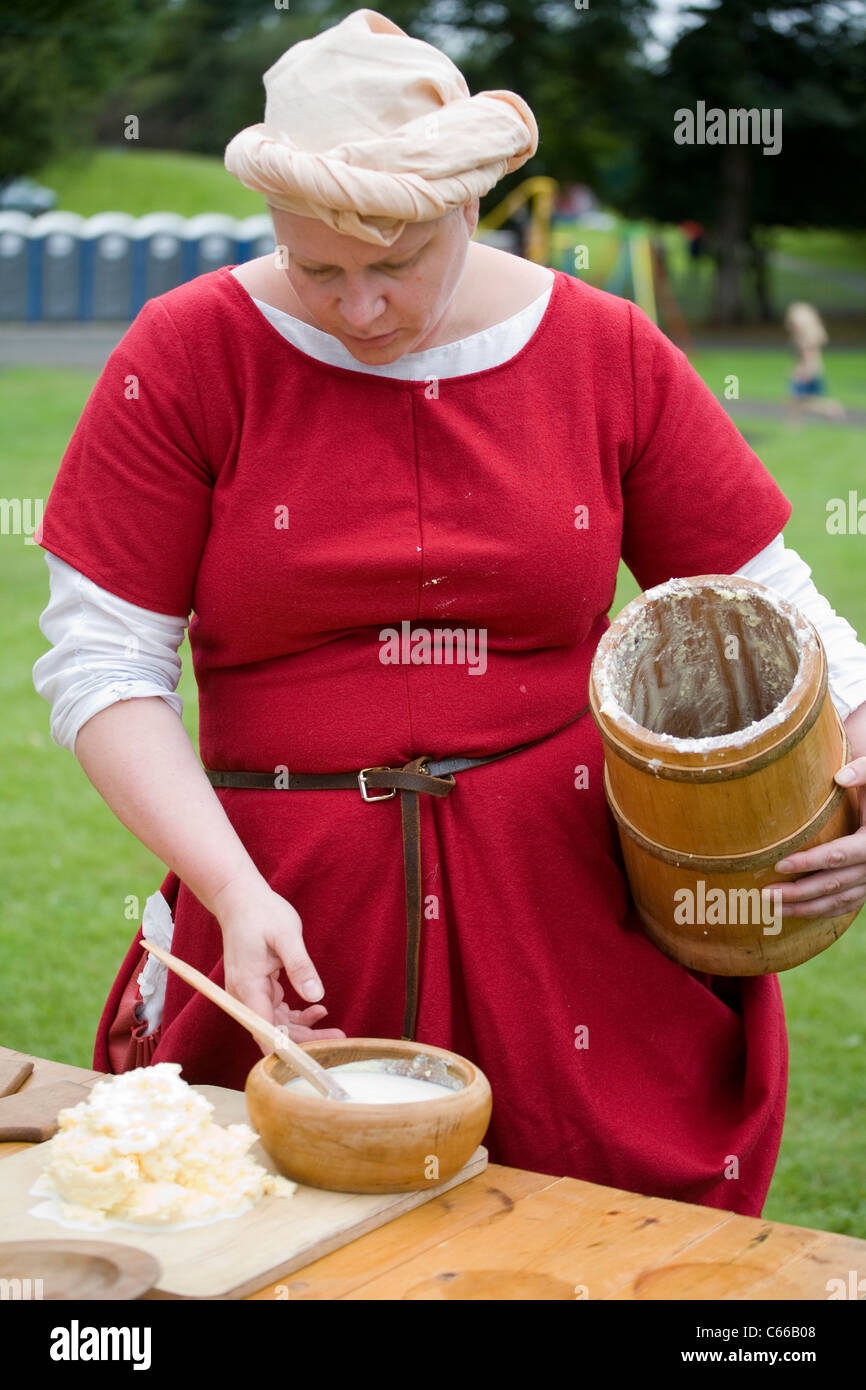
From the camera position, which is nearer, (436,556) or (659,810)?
(659,810)

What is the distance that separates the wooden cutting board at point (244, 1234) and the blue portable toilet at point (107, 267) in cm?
1921

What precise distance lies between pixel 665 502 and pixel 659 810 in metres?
0.50

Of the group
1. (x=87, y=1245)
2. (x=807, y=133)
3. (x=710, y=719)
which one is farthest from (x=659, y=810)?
(x=807, y=133)

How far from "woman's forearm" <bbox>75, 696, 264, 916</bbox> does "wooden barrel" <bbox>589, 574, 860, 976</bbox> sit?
453 millimetres

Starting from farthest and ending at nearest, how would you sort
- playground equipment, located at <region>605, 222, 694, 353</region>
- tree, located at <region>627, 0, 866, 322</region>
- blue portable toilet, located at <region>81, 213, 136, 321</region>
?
tree, located at <region>627, 0, 866, 322</region> → blue portable toilet, located at <region>81, 213, 136, 321</region> → playground equipment, located at <region>605, 222, 694, 353</region>

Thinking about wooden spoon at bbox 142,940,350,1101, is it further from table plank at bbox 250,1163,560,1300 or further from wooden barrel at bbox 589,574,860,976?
wooden barrel at bbox 589,574,860,976

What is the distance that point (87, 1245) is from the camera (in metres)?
1.41

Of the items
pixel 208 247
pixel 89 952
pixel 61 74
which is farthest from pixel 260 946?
pixel 61 74

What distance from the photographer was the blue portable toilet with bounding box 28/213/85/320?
1975cm

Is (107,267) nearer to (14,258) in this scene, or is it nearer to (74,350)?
(14,258)

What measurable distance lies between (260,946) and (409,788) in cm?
28

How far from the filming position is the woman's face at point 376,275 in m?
1.64

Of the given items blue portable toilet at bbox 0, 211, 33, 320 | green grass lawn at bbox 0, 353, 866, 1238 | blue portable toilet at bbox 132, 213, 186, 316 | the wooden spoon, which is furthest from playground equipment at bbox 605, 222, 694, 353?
the wooden spoon

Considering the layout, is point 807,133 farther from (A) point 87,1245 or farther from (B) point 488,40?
(A) point 87,1245
